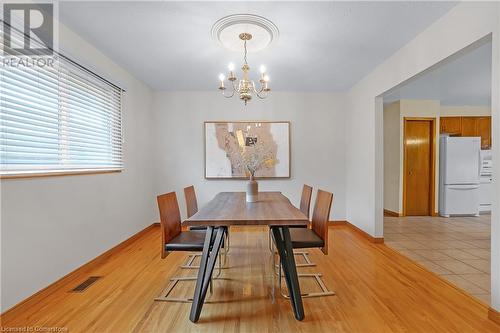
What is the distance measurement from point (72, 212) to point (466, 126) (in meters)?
7.55

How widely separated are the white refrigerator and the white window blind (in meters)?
6.15

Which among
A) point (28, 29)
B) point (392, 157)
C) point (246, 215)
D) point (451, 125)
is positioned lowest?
point (246, 215)

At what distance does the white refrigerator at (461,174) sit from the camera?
5.09m

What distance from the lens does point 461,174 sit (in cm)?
509

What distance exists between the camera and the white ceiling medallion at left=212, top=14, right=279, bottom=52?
7.10 feet

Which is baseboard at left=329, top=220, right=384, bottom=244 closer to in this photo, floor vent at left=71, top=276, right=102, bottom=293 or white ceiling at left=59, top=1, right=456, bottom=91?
white ceiling at left=59, top=1, right=456, bottom=91

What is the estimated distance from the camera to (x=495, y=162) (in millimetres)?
1722

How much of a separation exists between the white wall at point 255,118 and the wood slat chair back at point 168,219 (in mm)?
2072

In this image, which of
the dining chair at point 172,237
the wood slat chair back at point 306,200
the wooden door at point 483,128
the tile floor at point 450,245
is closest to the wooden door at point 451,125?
the wooden door at point 483,128

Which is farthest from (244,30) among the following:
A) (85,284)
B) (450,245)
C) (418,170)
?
(418,170)

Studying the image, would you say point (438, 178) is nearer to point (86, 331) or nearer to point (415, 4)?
point (415, 4)

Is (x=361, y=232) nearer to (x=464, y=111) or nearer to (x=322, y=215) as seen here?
(x=322, y=215)

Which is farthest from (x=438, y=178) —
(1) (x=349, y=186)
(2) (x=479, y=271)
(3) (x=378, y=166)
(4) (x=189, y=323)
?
(4) (x=189, y=323)

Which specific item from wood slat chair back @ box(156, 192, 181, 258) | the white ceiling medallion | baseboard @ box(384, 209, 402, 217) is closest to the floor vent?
wood slat chair back @ box(156, 192, 181, 258)
